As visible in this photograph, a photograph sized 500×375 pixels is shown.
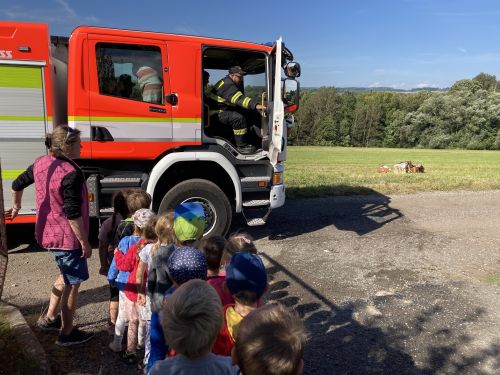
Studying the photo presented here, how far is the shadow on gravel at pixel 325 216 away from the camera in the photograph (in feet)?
24.6

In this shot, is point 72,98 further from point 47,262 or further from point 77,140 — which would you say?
point 77,140

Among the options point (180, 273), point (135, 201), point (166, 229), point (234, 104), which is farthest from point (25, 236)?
point (180, 273)

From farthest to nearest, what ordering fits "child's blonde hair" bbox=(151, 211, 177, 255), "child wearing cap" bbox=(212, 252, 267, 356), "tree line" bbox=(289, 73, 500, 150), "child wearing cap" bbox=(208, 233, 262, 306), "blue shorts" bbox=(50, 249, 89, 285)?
"tree line" bbox=(289, 73, 500, 150), "blue shorts" bbox=(50, 249, 89, 285), "child's blonde hair" bbox=(151, 211, 177, 255), "child wearing cap" bbox=(208, 233, 262, 306), "child wearing cap" bbox=(212, 252, 267, 356)

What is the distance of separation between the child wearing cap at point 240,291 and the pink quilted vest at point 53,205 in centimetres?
152

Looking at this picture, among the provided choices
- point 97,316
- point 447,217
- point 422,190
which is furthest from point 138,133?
point 422,190

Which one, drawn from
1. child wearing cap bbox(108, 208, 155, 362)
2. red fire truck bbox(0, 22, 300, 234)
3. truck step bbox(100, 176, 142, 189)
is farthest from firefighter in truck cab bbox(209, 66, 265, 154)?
child wearing cap bbox(108, 208, 155, 362)

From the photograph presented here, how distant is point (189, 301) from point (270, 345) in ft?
1.21

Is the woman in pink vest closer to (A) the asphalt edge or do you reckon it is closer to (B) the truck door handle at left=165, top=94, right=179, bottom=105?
(A) the asphalt edge

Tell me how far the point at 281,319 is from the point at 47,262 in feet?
15.6

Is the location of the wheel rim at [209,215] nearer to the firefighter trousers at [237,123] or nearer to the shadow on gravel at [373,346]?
the firefighter trousers at [237,123]

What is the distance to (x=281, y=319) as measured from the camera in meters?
1.66

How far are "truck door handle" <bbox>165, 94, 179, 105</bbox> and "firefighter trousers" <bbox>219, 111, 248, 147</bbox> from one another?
2.83ft

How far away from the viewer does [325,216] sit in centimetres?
852

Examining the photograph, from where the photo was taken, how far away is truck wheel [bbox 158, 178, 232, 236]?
590 cm
